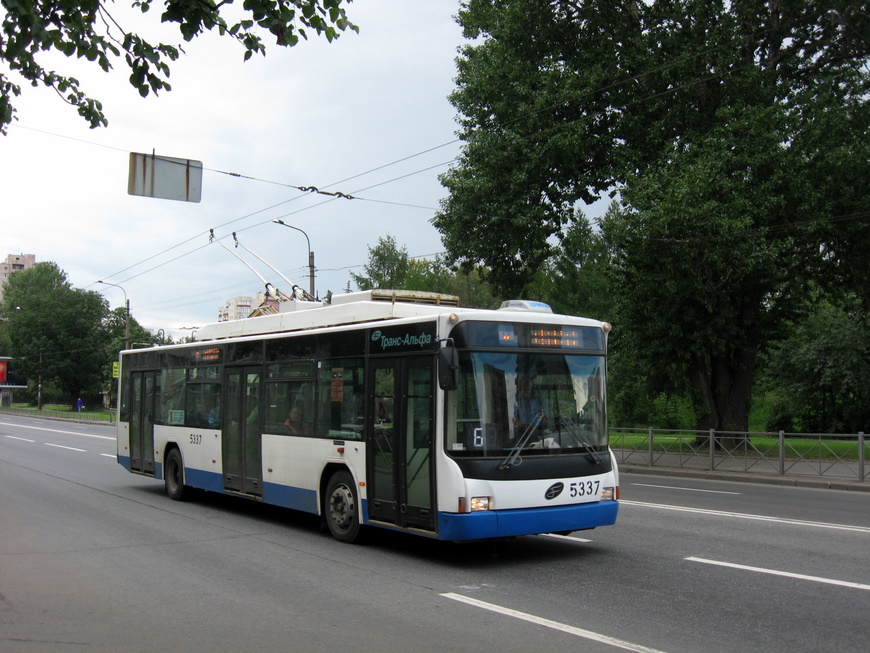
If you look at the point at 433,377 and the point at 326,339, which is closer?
the point at 433,377

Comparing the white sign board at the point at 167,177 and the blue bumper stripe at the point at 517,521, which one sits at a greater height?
the white sign board at the point at 167,177

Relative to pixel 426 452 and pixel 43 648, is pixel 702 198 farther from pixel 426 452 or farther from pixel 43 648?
pixel 43 648

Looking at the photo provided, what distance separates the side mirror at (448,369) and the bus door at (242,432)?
4.38 m

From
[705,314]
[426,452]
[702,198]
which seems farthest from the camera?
[705,314]

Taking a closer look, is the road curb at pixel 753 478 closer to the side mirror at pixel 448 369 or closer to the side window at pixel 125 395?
the side window at pixel 125 395

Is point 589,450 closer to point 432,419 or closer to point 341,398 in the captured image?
point 432,419

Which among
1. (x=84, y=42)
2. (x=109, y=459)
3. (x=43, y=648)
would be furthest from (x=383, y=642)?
(x=109, y=459)

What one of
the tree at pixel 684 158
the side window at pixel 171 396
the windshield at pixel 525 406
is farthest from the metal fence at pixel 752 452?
the side window at pixel 171 396

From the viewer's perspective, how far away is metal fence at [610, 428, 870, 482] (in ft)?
61.8

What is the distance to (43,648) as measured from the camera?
19.0 feet

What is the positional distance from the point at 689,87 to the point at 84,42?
18.5 metres

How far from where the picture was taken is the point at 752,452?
20.5 m

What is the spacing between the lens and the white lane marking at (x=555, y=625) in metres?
5.53

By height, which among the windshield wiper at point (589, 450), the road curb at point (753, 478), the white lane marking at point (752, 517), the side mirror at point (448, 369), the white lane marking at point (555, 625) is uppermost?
the side mirror at point (448, 369)
